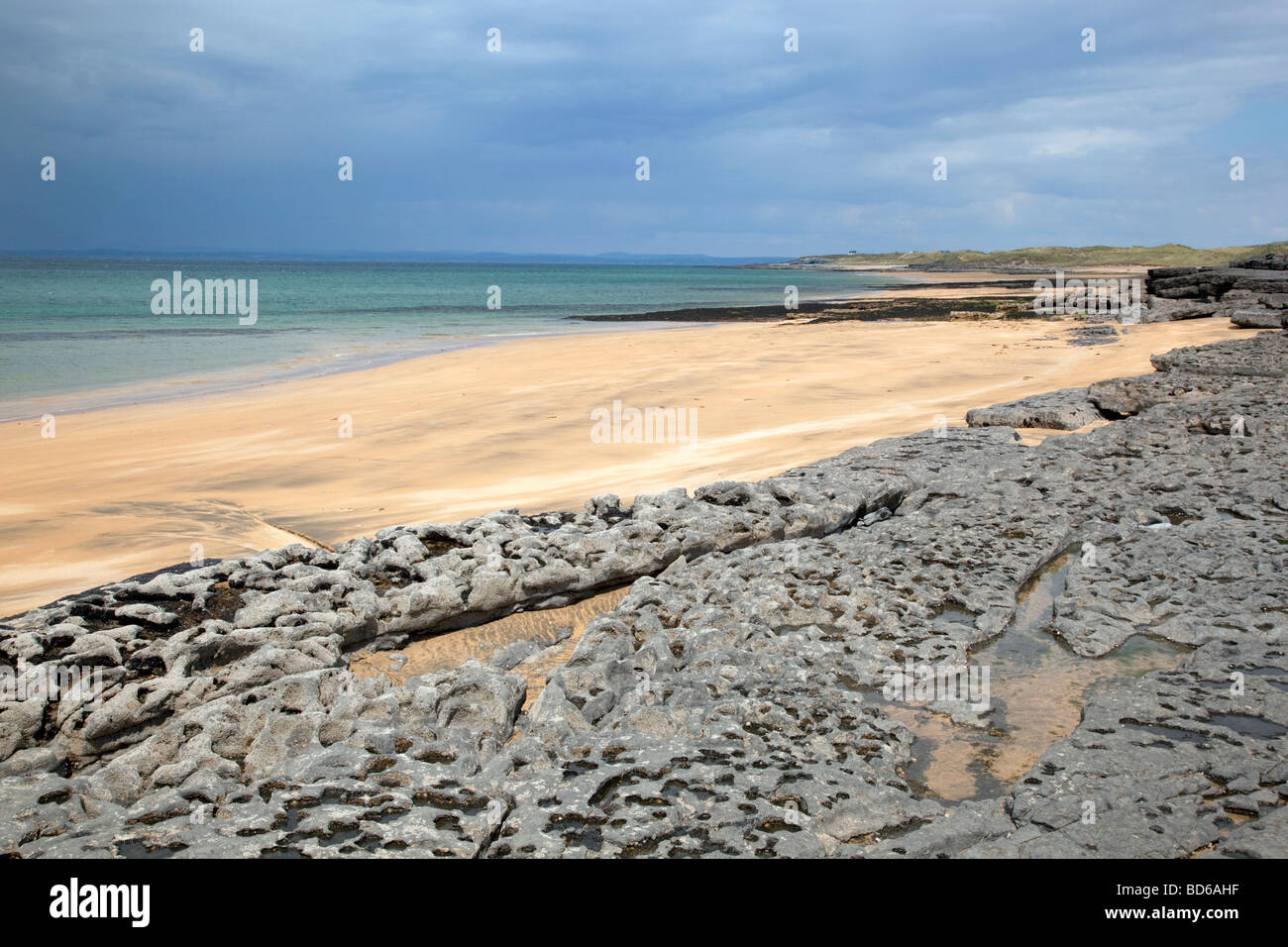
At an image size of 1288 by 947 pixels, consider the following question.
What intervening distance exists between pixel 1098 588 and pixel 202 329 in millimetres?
33140

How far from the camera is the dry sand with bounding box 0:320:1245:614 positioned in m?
8.02

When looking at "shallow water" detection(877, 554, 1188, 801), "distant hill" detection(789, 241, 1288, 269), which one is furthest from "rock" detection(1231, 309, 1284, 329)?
"distant hill" detection(789, 241, 1288, 269)

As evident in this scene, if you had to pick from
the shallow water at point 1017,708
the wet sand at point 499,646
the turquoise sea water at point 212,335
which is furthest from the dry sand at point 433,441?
the shallow water at point 1017,708

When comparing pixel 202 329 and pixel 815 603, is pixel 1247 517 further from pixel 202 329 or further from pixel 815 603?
pixel 202 329

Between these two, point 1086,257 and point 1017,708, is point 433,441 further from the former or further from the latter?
point 1086,257

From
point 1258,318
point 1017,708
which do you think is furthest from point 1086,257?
point 1017,708

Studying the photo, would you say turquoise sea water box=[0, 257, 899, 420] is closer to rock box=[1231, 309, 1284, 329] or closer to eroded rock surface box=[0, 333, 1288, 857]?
eroded rock surface box=[0, 333, 1288, 857]

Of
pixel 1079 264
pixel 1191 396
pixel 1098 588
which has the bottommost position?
pixel 1098 588

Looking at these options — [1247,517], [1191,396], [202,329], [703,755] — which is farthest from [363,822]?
[202,329]

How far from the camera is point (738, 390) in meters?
15.7

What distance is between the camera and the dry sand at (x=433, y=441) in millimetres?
8023

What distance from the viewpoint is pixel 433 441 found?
11.7 metres

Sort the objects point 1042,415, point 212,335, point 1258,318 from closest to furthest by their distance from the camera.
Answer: point 1042,415, point 1258,318, point 212,335
